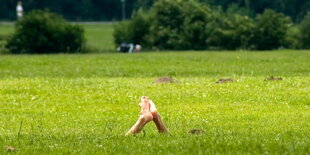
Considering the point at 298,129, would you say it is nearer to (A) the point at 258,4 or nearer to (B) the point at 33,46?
(B) the point at 33,46

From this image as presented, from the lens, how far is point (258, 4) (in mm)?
90375

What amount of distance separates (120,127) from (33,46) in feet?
119

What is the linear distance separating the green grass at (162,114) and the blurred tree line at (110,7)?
188 feet

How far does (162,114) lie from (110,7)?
96.0 meters

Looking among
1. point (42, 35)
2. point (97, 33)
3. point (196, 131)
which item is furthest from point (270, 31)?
point (196, 131)

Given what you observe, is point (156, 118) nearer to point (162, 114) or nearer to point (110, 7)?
point (162, 114)

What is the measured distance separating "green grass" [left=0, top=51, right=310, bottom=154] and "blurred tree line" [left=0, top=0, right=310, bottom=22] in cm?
5745

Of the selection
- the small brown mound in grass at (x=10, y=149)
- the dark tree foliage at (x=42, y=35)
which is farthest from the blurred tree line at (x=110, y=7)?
the small brown mound in grass at (x=10, y=149)

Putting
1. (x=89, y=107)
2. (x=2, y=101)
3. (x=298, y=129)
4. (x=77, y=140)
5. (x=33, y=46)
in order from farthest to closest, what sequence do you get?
(x=33, y=46) < (x=2, y=101) < (x=89, y=107) < (x=298, y=129) < (x=77, y=140)

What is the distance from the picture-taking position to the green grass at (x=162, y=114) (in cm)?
1242

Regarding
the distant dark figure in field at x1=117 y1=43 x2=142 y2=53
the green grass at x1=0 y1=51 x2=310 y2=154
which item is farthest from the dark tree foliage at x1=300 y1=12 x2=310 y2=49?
the green grass at x1=0 y1=51 x2=310 y2=154

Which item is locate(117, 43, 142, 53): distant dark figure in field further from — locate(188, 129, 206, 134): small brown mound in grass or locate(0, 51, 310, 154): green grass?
locate(188, 129, 206, 134): small brown mound in grass

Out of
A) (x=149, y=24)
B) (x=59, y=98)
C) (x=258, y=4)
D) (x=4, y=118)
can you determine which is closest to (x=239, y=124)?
(x=4, y=118)

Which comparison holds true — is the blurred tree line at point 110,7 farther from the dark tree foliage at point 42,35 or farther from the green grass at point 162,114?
the green grass at point 162,114
